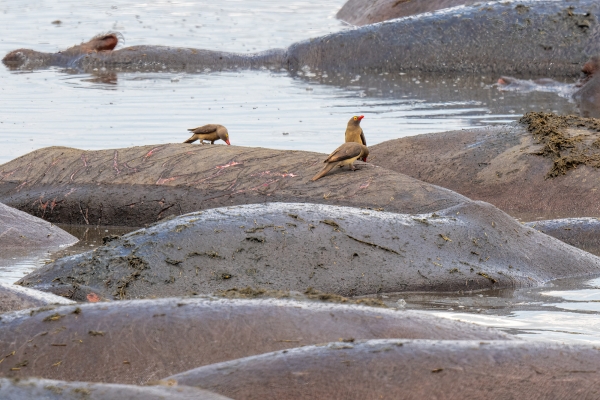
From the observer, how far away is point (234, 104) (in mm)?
16062

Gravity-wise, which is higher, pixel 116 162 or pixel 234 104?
pixel 116 162

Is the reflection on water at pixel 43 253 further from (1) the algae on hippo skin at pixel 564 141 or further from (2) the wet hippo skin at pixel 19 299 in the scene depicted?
(1) the algae on hippo skin at pixel 564 141

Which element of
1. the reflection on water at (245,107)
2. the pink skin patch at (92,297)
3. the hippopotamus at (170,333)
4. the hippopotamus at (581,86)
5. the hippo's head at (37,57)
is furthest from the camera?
the hippo's head at (37,57)

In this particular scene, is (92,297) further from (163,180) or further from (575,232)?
(575,232)

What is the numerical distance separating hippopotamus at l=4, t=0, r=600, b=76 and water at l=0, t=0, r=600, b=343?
0.60 metres

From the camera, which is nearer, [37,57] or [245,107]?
[245,107]

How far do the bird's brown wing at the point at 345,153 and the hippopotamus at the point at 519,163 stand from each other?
62.9 inches

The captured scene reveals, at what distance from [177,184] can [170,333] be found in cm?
486

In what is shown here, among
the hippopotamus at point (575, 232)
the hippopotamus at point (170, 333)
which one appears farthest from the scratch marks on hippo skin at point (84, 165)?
the hippopotamus at point (170, 333)

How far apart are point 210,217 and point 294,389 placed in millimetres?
3273

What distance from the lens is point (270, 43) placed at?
78.7ft

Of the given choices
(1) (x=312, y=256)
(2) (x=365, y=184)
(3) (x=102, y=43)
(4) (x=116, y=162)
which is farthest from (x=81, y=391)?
(3) (x=102, y=43)

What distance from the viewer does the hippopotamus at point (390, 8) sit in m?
22.9

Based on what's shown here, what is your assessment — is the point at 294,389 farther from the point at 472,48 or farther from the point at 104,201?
the point at 472,48
